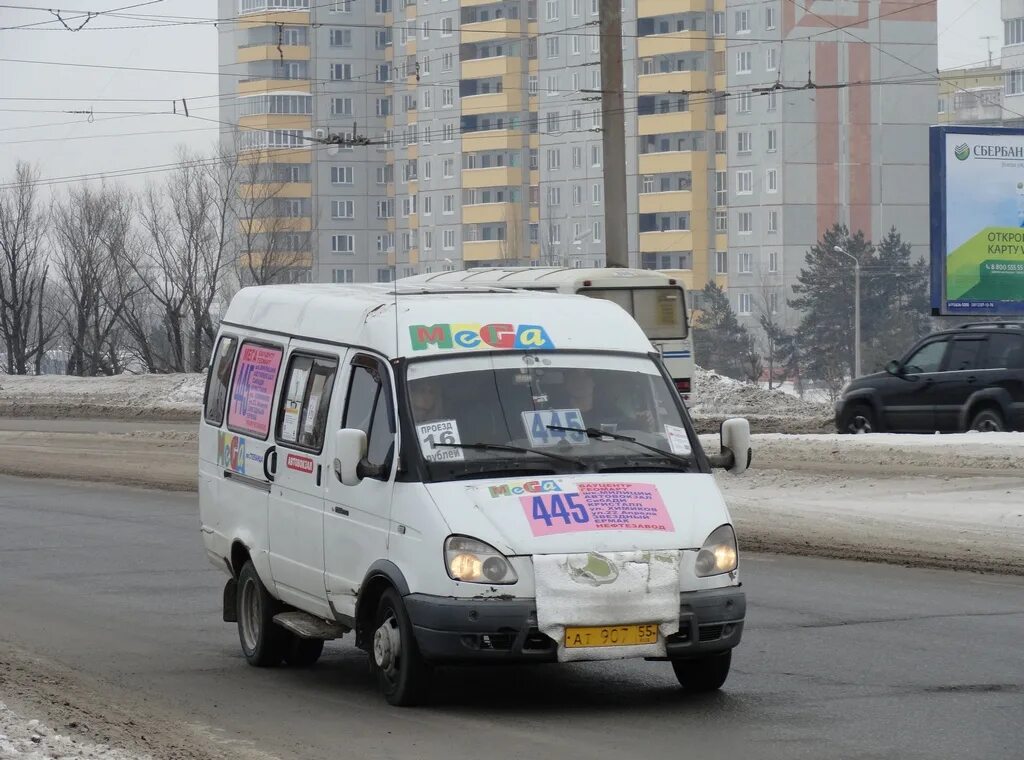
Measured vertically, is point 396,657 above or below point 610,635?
below

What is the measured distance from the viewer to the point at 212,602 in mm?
12414

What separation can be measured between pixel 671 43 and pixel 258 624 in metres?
93.0

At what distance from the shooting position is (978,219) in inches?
1238

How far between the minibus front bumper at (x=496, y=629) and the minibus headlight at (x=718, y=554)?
0.36 ft

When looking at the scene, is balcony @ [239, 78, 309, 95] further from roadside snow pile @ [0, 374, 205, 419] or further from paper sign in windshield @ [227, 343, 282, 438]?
paper sign in windshield @ [227, 343, 282, 438]

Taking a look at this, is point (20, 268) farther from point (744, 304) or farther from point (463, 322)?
point (463, 322)

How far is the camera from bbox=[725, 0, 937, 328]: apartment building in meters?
95.6

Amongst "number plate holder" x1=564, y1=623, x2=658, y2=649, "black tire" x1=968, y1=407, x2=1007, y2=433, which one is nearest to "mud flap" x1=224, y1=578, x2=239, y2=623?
"number plate holder" x1=564, y1=623, x2=658, y2=649

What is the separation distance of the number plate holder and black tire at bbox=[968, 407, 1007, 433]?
17.9 m

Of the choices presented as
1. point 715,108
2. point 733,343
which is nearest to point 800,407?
point 733,343

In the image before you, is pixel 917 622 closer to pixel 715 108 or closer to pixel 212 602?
pixel 212 602

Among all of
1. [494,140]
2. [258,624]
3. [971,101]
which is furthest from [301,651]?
[971,101]

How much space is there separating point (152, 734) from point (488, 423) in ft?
6.81

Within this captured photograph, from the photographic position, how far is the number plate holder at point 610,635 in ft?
24.9
